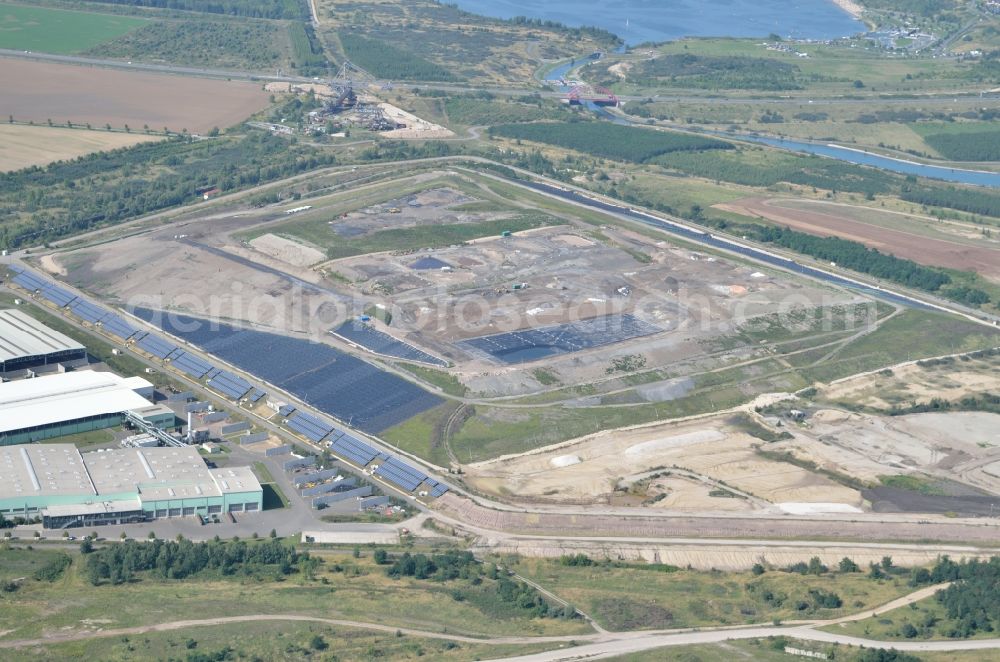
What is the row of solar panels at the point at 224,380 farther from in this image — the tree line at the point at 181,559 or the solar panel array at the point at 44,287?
the tree line at the point at 181,559

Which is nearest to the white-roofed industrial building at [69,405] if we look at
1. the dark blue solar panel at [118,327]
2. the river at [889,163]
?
the dark blue solar panel at [118,327]

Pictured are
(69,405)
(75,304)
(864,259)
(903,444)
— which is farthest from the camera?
(864,259)

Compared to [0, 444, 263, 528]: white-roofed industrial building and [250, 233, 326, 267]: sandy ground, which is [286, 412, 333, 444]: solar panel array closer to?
[0, 444, 263, 528]: white-roofed industrial building

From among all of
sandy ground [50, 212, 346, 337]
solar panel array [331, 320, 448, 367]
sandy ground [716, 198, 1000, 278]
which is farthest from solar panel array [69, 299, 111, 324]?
sandy ground [716, 198, 1000, 278]

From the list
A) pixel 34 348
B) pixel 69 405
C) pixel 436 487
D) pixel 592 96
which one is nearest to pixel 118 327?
pixel 34 348

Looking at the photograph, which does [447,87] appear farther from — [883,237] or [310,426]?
[310,426]

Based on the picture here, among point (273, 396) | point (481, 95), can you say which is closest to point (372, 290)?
point (273, 396)
